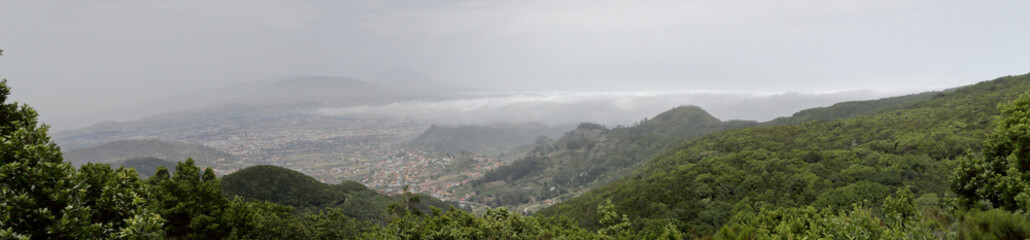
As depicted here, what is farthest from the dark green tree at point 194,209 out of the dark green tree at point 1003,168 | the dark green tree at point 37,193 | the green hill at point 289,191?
the green hill at point 289,191

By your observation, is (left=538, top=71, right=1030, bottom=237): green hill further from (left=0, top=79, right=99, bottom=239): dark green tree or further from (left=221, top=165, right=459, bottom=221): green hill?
(left=221, top=165, right=459, bottom=221): green hill

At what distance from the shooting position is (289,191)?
267 feet

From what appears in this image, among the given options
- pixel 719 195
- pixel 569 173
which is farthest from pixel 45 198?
pixel 569 173

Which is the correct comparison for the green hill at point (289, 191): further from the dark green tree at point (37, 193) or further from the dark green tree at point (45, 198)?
the dark green tree at point (37, 193)

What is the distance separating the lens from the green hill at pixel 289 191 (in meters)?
77.7

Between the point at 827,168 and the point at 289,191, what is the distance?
87194 millimetres

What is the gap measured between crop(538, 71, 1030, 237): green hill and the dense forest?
190mm

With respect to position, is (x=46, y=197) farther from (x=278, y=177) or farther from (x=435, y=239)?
(x=278, y=177)

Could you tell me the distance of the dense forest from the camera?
7441 millimetres

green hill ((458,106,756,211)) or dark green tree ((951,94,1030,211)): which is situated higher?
dark green tree ((951,94,1030,211))

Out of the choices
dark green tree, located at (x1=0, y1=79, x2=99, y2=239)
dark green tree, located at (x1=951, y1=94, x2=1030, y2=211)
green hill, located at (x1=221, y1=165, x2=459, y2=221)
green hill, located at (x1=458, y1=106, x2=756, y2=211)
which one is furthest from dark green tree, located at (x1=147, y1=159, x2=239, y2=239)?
green hill, located at (x1=458, y1=106, x2=756, y2=211)

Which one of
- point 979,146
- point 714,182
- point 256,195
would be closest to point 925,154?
point 979,146

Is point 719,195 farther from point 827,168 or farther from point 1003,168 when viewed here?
point 1003,168

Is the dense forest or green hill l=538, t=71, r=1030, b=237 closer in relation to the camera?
the dense forest
